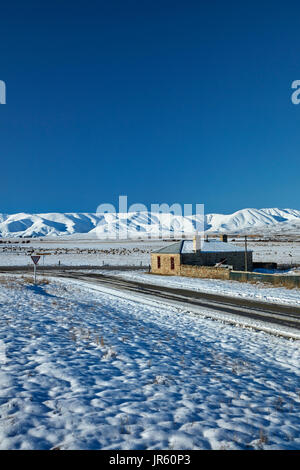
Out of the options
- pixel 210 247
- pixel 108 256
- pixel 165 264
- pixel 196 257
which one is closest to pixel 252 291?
pixel 196 257

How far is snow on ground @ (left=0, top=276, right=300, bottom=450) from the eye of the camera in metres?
5.59

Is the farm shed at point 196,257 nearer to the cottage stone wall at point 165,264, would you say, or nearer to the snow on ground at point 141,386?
the cottage stone wall at point 165,264

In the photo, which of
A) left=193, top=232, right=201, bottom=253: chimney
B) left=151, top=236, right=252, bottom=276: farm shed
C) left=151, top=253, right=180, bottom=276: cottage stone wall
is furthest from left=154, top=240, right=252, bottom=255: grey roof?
left=151, top=253, right=180, bottom=276: cottage stone wall

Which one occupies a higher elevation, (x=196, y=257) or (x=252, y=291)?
(x=196, y=257)

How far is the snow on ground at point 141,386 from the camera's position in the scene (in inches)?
220

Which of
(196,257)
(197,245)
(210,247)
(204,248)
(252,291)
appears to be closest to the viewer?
(252,291)

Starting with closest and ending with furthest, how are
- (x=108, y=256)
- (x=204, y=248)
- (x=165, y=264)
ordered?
(x=204, y=248) → (x=165, y=264) → (x=108, y=256)

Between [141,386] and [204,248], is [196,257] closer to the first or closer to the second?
[204,248]

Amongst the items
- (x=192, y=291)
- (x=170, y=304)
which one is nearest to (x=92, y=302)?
(x=170, y=304)

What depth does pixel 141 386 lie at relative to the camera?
303 inches

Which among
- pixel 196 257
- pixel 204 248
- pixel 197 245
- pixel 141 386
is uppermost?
pixel 197 245
